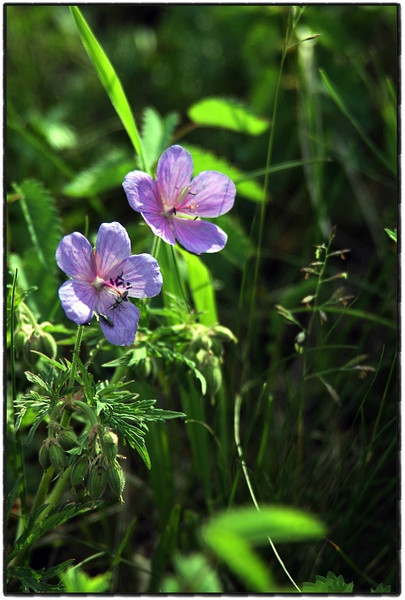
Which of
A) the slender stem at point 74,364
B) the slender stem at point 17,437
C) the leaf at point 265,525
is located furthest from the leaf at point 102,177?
the leaf at point 265,525

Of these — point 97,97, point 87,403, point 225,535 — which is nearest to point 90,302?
point 87,403

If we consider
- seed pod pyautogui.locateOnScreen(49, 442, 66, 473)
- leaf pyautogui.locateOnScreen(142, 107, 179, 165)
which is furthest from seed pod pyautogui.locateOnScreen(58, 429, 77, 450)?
leaf pyautogui.locateOnScreen(142, 107, 179, 165)

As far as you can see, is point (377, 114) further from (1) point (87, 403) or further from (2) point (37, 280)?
(1) point (87, 403)

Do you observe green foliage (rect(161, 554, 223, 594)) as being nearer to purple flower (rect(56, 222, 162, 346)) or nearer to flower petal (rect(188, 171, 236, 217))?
purple flower (rect(56, 222, 162, 346))

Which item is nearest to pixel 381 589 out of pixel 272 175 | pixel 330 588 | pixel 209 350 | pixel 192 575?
pixel 330 588

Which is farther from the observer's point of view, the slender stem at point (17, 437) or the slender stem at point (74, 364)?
the slender stem at point (17, 437)

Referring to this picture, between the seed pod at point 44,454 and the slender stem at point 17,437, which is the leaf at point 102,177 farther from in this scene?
the seed pod at point 44,454

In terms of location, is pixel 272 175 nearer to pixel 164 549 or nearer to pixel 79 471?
pixel 164 549
